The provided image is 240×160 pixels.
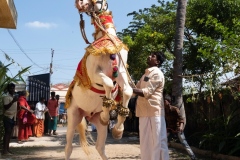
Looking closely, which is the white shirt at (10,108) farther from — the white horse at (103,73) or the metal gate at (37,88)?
the metal gate at (37,88)

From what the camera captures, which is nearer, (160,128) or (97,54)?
(97,54)

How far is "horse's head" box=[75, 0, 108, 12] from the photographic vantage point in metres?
4.98

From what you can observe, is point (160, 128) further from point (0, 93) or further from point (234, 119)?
point (0, 93)

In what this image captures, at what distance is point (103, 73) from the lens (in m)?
4.83

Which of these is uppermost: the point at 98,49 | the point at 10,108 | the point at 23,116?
the point at 98,49

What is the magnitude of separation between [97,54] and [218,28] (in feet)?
13.4

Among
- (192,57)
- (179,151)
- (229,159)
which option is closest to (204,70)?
(192,57)

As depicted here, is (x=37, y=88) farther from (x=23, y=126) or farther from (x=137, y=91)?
(x=137, y=91)

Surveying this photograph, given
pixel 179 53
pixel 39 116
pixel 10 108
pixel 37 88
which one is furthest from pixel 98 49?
Answer: pixel 37 88

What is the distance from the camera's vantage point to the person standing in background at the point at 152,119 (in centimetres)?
527

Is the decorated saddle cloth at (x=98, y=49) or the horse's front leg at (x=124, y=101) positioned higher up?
the decorated saddle cloth at (x=98, y=49)

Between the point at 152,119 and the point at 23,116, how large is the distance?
715cm

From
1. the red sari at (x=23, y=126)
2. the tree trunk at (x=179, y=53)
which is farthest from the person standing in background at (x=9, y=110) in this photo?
the tree trunk at (x=179, y=53)

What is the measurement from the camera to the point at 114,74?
4852 millimetres
